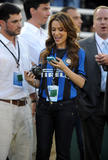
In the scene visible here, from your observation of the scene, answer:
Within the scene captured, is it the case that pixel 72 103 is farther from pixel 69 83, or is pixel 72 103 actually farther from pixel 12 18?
pixel 12 18

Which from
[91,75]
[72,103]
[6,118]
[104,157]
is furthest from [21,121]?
[104,157]

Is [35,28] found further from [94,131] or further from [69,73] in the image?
[94,131]

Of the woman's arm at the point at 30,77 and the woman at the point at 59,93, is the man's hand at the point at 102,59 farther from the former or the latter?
the woman's arm at the point at 30,77

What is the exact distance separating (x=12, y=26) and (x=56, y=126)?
3.66 feet

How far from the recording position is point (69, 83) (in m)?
3.70

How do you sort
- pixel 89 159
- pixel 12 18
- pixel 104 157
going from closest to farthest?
1. pixel 12 18
2. pixel 89 159
3. pixel 104 157

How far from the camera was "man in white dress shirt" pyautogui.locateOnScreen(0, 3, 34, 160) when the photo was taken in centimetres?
370

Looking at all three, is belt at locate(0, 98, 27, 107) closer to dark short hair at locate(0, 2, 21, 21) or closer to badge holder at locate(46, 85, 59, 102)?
badge holder at locate(46, 85, 59, 102)

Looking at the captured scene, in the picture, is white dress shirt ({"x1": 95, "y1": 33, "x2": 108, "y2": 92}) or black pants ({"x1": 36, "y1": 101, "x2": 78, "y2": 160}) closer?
black pants ({"x1": 36, "y1": 101, "x2": 78, "y2": 160})

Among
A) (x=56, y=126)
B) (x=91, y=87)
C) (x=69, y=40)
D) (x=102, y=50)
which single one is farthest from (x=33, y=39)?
(x=56, y=126)

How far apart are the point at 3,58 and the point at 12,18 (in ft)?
1.61

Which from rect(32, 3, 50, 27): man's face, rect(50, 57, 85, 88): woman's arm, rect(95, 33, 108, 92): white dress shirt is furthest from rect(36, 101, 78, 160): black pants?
rect(32, 3, 50, 27): man's face

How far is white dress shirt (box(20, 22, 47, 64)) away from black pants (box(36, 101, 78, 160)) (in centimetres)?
93

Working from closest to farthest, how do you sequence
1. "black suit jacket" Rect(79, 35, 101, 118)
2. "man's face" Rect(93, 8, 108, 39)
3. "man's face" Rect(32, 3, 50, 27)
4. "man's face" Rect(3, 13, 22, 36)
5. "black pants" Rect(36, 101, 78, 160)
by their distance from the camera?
1. "black pants" Rect(36, 101, 78, 160)
2. "man's face" Rect(3, 13, 22, 36)
3. "black suit jacket" Rect(79, 35, 101, 118)
4. "man's face" Rect(93, 8, 108, 39)
5. "man's face" Rect(32, 3, 50, 27)
